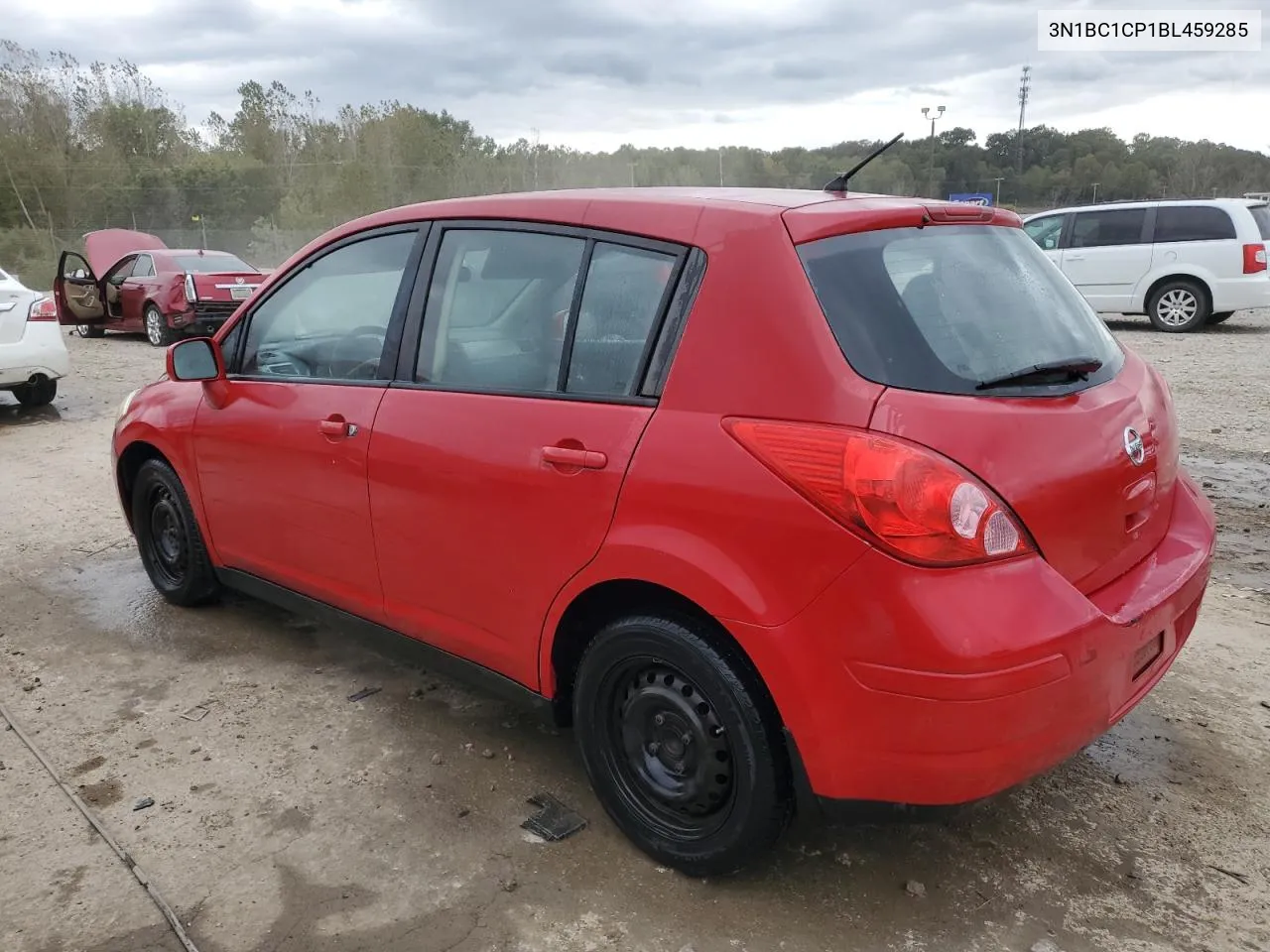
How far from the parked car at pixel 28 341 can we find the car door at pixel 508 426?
7550 mm

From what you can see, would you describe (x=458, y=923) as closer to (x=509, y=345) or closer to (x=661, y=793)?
(x=661, y=793)

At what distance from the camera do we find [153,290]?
46.0 ft

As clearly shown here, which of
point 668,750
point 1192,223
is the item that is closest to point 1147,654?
point 668,750

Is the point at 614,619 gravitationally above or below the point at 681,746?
above

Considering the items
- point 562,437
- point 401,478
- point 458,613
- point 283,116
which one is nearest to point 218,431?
point 401,478

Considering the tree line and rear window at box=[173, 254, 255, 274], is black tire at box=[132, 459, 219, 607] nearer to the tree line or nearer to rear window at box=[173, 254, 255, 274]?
rear window at box=[173, 254, 255, 274]

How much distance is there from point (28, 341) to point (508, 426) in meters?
8.22

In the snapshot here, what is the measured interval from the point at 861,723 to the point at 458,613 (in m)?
1.33

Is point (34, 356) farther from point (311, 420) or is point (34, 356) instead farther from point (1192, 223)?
point (1192, 223)

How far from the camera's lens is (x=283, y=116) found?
44.0 m

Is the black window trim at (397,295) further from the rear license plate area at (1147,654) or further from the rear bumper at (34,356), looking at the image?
the rear bumper at (34,356)

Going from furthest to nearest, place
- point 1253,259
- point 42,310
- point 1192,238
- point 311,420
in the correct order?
point 1192,238, point 1253,259, point 42,310, point 311,420

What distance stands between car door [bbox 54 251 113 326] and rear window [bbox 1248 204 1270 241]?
16.4m

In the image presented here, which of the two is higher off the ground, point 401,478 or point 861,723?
point 401,478
